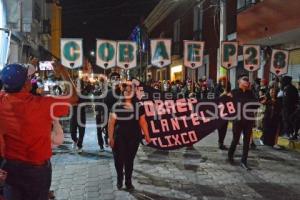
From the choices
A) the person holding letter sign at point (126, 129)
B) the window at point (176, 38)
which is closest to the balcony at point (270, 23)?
the person holding letter sign at point (126, 129)

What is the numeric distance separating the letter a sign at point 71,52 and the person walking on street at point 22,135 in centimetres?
Result: 951

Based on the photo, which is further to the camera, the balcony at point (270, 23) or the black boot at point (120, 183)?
the balcony at point (270, 23)

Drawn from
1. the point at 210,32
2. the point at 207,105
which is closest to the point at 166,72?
the point at 210,32

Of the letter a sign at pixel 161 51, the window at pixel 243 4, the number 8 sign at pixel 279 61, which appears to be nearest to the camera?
the number 8 sign at pixel 279 61

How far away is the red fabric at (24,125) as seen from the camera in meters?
4.03

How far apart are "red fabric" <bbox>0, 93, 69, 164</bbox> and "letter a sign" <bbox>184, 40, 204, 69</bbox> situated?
1044 cm

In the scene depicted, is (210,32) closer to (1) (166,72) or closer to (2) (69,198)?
(1) (166,72)

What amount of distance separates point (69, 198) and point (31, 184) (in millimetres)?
3175

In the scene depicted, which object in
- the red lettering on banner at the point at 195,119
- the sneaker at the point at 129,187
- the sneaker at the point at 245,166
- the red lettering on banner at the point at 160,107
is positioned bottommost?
the sneaker at the point at 129,187

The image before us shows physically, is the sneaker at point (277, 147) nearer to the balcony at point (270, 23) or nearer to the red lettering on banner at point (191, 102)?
the red lettering on banner at point (191, 102)

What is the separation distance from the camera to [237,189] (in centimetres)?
761

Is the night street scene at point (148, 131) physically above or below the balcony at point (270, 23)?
below

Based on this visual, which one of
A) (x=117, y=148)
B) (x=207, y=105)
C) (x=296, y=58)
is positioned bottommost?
(x=117, y=148)

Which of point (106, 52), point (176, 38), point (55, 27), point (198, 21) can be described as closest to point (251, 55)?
point (106, 52)
